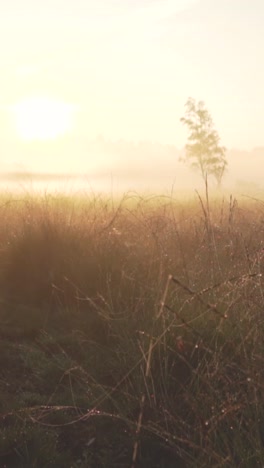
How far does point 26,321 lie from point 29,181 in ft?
15.6

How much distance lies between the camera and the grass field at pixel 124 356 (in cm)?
254

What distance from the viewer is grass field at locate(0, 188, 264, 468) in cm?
254

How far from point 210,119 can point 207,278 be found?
4728cm

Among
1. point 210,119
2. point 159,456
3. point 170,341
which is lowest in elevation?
point 159,456

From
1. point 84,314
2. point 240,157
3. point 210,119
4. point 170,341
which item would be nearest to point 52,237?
point 84,314

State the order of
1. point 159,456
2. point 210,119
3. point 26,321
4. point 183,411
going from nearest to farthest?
point 159,456 < point 183,411 < point 26,321 < point 210,119

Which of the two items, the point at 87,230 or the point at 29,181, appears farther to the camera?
the point at 29,181

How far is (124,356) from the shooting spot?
11.3 feet

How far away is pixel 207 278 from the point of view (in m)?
4.34

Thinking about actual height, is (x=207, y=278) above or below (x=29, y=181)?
below

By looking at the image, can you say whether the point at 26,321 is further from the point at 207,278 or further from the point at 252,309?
the point at 252,309

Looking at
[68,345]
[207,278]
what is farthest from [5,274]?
[207,278]

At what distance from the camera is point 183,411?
3000mm

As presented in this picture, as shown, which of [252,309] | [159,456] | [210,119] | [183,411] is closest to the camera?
[159,456]
